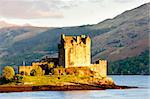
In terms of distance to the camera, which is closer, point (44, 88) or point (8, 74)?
point (44, 88)

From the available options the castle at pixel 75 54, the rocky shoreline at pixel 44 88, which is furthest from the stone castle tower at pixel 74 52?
the rocky shoreline at pixel 44 88

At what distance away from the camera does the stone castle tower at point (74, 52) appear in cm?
13638

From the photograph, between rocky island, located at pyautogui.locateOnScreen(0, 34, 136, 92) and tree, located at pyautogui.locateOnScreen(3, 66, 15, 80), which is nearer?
rocky island, located at pyautogui.locateOnScreen(0, 34, 136, 92)

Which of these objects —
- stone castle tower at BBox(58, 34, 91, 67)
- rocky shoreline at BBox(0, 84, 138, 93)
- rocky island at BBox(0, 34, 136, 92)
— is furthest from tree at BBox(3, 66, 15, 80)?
stone castle tower at BBox(58, 34, 91, 67)

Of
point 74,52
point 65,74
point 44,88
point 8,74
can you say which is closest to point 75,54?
point 74,52

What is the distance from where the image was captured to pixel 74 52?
137 m

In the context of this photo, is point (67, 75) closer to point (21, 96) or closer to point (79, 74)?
point (79, 74)

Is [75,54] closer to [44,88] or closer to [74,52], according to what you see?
[74,52]

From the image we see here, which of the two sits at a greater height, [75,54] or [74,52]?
[74,52]

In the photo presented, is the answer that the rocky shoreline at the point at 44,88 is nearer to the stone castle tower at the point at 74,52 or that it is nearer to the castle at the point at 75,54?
the castle at the point at 75,54

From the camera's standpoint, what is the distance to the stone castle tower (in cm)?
13638

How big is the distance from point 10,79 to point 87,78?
1497 cm

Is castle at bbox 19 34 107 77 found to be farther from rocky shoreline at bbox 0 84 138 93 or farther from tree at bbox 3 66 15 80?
rocky shoreline at bbox 0 84 138 93

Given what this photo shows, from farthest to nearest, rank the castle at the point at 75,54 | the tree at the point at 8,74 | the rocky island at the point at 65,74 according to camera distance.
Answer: the castle at the point at 75,54 < the tree at the point at 8,74 < the rocky island at the point at 65,74
